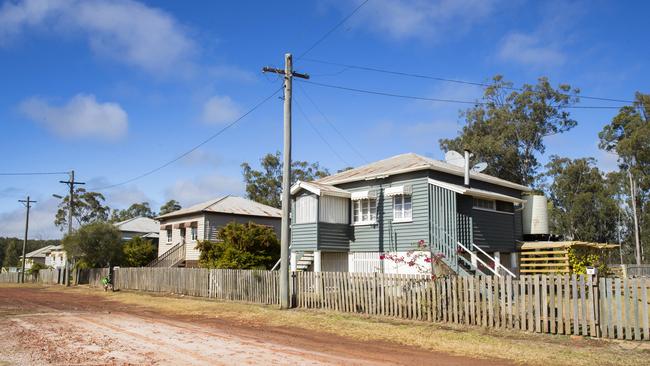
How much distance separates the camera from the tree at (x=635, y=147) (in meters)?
50.2

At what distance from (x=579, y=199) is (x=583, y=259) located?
40186 mm

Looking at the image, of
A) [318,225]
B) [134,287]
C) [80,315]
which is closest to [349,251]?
[318,225]

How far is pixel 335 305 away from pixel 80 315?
8196 mm

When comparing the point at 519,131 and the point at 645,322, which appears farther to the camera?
the point at 519,131

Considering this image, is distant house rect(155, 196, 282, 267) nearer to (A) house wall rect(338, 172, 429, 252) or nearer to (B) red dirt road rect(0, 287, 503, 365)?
(A) house wall rect(338, 172, 429, 252)

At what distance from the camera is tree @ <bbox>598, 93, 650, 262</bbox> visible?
1977 inches

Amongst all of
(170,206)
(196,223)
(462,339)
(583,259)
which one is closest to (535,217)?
(583,259)

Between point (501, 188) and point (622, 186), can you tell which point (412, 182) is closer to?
point (501, 188)

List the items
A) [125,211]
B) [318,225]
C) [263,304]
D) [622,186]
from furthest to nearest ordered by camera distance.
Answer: [125,211] → [622,186] → [318,225] → [263,304]

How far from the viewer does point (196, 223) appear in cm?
3725

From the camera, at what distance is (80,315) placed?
16.8 meters

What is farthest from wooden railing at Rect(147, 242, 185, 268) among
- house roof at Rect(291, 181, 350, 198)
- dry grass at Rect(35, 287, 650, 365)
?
dry grass at Rect(35, 287, 650, 365)

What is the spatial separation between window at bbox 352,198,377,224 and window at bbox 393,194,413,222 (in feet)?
3.83

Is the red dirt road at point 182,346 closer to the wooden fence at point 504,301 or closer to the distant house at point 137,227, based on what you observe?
the wooden fence at point 504,301
